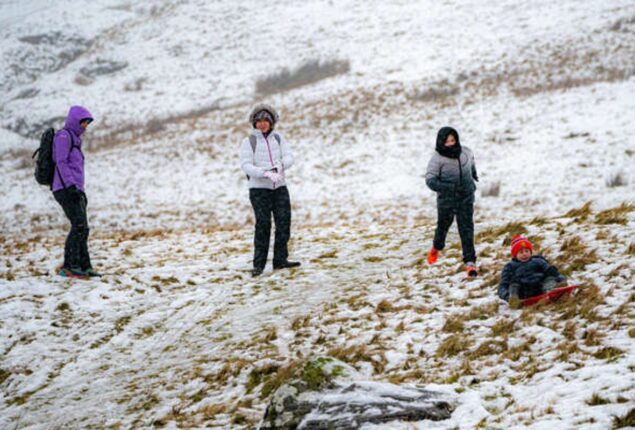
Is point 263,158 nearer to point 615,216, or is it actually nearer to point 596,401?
point 615,216

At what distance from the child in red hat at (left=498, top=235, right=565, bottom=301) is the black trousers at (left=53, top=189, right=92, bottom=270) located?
6.58 m

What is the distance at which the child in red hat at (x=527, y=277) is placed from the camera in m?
5.82

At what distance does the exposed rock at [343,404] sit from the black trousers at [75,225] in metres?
5.58

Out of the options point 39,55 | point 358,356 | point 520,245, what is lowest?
point 358,356

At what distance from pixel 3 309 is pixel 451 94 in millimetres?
25221

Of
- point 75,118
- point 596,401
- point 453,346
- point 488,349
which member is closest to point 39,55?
point 75,118

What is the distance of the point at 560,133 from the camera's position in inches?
781

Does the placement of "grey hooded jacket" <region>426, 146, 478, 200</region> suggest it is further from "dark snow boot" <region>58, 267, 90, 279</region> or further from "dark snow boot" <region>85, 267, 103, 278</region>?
"dark snow boot" <region>58, 267, 90, 279</region>

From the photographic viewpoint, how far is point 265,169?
8.14m

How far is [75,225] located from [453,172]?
242 inches

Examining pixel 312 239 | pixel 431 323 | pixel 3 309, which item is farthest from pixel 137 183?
pixel 431 323

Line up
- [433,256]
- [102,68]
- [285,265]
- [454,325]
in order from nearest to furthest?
1. [454,325]
2. [433,256]
3. [285,265]
4. [102,68]

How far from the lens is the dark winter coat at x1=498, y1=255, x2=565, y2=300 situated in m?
5.84

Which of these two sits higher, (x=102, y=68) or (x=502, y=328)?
(x=102, y=68)
